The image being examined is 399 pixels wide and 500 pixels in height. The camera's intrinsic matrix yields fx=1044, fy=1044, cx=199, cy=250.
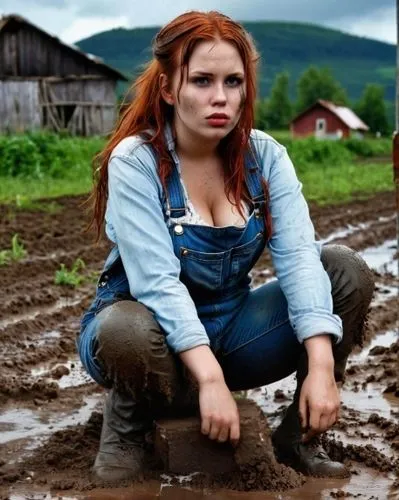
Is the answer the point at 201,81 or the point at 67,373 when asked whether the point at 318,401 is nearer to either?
the point at 201,81

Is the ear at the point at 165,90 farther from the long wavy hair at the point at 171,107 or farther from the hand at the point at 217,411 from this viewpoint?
the hand at the point at 217,411

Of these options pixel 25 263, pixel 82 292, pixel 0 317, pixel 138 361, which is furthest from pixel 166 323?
pixel 25 263

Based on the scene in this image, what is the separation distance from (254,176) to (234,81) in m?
0.32

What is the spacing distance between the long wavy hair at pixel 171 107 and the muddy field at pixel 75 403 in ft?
2.57

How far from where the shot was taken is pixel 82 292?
252 inches

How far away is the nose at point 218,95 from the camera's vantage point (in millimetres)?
3150

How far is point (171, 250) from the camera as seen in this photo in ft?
10.3

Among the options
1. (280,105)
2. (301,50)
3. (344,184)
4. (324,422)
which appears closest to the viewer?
(324,422)

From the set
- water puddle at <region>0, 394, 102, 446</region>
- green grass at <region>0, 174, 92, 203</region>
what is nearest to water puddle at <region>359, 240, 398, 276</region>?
green grass at <region>0, 174, 92, 203</region>

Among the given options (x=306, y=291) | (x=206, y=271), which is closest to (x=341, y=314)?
(x=306, y=291)

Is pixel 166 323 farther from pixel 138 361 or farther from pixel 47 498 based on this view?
pixel 47 498

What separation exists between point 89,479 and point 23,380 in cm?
127

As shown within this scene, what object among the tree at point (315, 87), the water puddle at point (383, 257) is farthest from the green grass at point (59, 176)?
the tree at point (315, 87)

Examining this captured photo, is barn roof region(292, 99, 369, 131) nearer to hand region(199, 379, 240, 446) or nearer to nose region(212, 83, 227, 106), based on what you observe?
nose region(212, 83, 227, 106)
